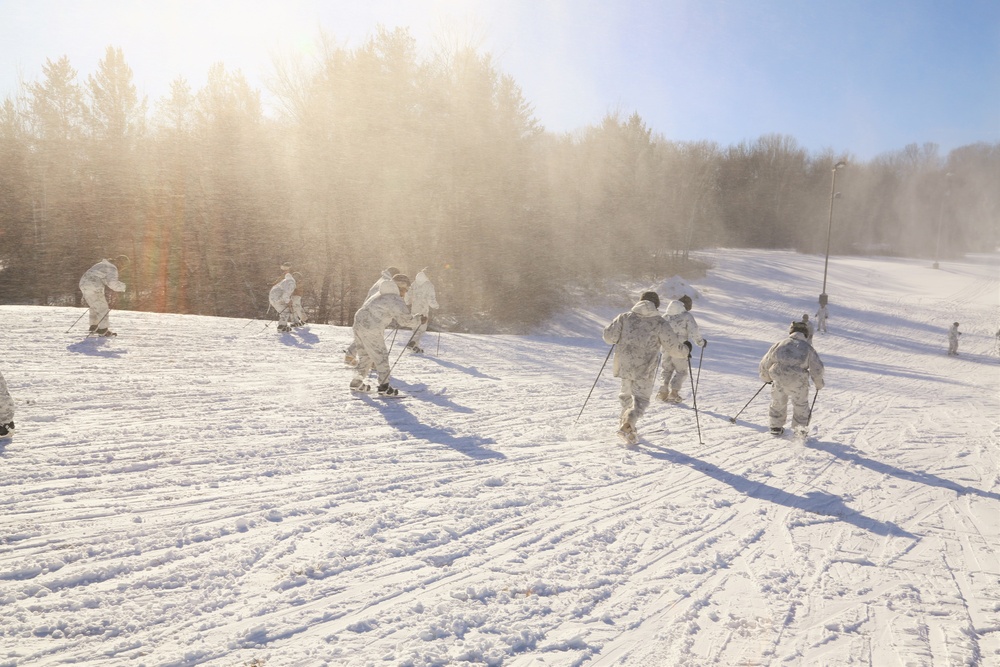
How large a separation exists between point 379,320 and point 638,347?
3.65 metres

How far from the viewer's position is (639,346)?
268 inches

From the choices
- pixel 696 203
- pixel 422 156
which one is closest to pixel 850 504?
pixel 422 156

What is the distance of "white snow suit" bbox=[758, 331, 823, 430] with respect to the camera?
→ 7.48 m

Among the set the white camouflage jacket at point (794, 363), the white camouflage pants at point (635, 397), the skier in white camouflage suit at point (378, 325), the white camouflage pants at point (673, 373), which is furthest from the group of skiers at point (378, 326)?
the white camouflage jacket at point (794, 363)

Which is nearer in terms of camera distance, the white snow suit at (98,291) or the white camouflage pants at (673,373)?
the white camouflage pants at (673,373)

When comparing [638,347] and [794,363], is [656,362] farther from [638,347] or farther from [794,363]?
[794,363]

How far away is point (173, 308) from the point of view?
26.6 metres

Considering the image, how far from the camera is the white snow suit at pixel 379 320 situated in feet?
26.4

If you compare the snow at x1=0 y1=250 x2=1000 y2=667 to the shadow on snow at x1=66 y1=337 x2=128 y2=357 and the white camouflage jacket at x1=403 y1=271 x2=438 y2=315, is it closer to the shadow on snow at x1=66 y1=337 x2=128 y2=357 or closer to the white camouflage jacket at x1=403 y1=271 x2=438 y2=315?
the shadow on snow at x1=66 y1=337 x2=128 y2=357

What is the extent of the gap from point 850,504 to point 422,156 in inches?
870

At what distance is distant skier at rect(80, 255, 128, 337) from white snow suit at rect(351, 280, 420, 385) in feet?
20.5

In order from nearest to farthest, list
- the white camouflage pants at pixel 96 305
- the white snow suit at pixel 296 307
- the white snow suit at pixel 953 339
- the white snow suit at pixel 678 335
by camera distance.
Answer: the white snow suit at pixel 678 335
the white camouflage pants at pixel 96 305
the white snow suit at pixel 296 307
the white snow suit at pixel 953 339

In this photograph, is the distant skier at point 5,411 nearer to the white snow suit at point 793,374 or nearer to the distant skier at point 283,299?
the distant skier at point 283,299

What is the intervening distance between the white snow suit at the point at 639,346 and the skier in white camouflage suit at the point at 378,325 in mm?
3058
